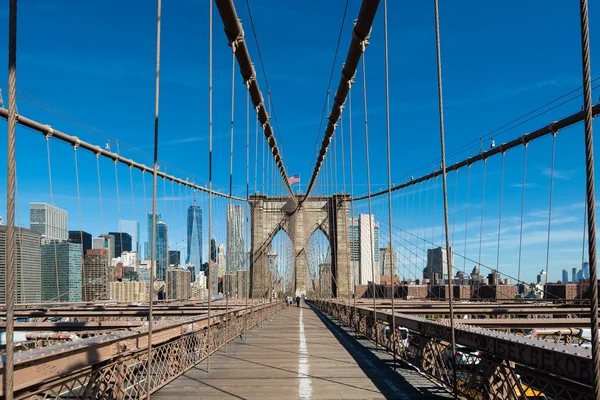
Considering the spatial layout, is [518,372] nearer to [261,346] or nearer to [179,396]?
[179,396]

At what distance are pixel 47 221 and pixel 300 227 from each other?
3181 cm

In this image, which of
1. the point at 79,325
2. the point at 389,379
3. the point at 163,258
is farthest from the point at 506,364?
the point at 163,258

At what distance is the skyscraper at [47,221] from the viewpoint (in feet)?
74.9

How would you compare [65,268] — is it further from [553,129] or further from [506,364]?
[506,364]

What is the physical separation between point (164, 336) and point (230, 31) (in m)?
7.23

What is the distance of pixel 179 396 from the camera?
622cm

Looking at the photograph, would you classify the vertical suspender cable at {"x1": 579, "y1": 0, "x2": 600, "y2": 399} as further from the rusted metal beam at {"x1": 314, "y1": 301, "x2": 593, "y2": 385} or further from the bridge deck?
the bridge deck

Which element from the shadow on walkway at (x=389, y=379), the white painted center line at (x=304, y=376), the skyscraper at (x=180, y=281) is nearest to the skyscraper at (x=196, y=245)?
the skyscraper at (x=180, y=281)

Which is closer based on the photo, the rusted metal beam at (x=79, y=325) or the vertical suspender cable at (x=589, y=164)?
the vertical suspender cable at (x=589, y=164)

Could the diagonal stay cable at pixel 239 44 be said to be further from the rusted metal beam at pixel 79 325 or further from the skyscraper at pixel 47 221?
the skyscraper at pixel 47 221

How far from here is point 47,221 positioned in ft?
77.2

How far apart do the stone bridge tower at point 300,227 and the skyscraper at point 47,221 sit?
22.2 m

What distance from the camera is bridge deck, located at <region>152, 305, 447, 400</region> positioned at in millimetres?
6344

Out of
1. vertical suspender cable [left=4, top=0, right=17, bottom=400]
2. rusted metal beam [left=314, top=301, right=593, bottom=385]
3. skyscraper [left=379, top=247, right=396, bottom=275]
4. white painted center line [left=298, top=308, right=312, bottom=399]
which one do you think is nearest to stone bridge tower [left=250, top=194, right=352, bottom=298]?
skyscraper [left=379, top=247, right=396, bottom=275]
